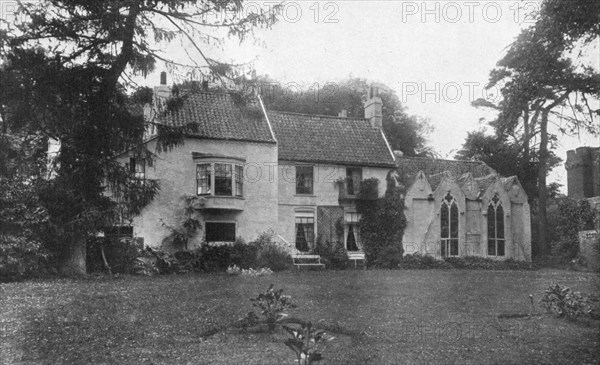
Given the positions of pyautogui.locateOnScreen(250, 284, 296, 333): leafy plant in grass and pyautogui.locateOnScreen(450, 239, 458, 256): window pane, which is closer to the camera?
pyautogui.locateOnScreen(250, 284, 296, 333): leafy plant in grass

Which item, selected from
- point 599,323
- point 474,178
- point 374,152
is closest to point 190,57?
point 599,323

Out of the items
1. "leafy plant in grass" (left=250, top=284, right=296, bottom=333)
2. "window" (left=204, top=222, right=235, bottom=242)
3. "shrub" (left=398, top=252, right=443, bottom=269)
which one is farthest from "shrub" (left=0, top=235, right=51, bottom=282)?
"shrub" (left=398, top=252, right=443, bottom=269)

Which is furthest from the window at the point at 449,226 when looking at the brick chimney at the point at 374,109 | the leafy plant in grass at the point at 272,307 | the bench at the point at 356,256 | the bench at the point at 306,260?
the leafy plant in grass at the point at 272,307

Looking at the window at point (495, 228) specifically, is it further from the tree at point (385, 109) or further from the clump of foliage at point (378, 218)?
the tree at point (385, 109)

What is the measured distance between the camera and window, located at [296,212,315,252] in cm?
3042

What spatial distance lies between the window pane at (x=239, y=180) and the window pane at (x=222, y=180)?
0.51m

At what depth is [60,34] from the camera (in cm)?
1633

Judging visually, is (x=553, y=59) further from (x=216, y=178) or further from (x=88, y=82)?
(x=216, y=178)

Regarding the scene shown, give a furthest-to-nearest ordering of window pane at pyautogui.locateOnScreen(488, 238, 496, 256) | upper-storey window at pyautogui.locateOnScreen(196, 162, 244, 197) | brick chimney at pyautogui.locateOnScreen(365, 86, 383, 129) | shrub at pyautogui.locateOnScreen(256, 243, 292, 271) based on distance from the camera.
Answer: brick chimney at pyautogui.locateOnScreen(365, 86, 383, 129) < window pane at pyautogui.locateOnScreen(488, 238, 496, 256) < upper-storey window at pyautogui.locateOnScreen(196, 162, 244, 197) < shrub at pyautogui.locateOnScreen(256, 243, 292, 271)

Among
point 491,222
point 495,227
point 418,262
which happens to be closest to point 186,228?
point 418,262

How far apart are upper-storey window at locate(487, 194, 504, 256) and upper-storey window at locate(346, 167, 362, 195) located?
8172 mm

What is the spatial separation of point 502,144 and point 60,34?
34306mm

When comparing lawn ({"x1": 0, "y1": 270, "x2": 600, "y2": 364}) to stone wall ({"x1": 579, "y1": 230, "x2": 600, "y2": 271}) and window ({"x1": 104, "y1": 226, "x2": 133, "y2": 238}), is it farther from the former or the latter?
stone wall ({"x1": 579, "y1": 230, "x2": 600, "y2": 271})

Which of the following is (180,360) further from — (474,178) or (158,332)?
(474,178)
